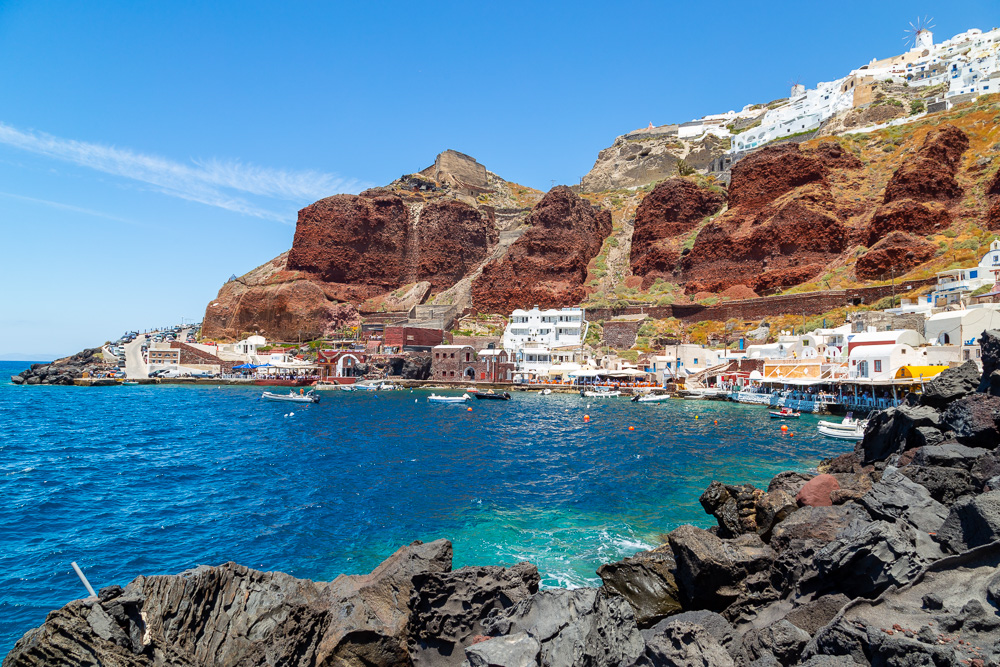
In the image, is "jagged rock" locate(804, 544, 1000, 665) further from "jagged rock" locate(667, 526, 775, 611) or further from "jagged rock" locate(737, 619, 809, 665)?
"jagged rock" locate(667, 526, 775, 611)

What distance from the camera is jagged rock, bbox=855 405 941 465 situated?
16.8 meters

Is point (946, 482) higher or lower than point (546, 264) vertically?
lower

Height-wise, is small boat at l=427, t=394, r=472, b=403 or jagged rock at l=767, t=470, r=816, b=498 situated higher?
jagged rock at l=767, t=470, r=816, b=498

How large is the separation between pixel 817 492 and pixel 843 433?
24.7 metres

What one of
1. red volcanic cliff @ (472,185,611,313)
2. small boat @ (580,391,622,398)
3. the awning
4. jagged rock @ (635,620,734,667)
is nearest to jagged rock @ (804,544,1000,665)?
jagged rock @ (635,620,734,667)

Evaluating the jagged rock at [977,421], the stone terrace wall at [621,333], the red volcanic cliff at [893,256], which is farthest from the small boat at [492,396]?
the jagged rock at [977,421]

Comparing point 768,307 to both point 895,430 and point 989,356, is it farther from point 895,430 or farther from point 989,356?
point 989,356

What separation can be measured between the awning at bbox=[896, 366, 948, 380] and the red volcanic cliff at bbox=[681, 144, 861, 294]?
4056 centimetres

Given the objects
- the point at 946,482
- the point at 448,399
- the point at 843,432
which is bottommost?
the point at 448,399

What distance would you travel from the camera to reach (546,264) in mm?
102625

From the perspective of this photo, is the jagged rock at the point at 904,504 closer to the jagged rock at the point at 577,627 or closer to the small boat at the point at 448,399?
the jagged rock at the point at 577,627

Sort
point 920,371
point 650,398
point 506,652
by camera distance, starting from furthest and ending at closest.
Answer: point 650,398 < point 920,371 < point 506,652

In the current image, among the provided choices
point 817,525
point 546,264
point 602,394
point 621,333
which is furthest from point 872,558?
point 546,264

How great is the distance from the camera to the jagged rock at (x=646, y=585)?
10.6m
